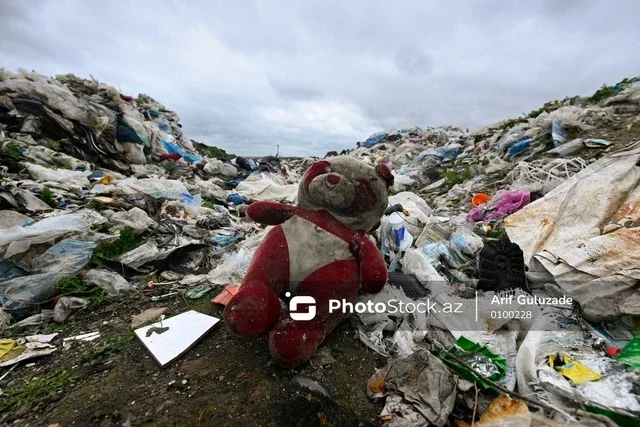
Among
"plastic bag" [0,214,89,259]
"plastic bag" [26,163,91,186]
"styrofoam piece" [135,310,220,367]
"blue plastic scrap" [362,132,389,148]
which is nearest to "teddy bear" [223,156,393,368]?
"styrofoam piece" [135,310,220,367]

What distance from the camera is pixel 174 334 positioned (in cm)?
161

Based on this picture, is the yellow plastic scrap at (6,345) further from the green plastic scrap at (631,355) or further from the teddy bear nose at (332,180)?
the green plastic scrap at (631,355)

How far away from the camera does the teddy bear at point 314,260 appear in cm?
131

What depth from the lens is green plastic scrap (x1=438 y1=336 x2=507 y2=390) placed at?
1.27 m

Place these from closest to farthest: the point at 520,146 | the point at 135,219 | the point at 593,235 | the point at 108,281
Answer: the point at 593,235 < the point at 108,281 < the point at 135,219 < the point at 520,146

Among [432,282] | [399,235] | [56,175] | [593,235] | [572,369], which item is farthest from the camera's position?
[56,175]

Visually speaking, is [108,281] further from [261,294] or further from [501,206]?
[501,206]

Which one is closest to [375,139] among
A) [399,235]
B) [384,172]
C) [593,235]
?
[399,235]

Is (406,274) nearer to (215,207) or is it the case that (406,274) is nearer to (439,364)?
(439,364)

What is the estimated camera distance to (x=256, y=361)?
4.72 feet

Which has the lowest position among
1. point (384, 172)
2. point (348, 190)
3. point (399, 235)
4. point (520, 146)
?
point (399, 235)

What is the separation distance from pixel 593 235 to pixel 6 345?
3.26 meters

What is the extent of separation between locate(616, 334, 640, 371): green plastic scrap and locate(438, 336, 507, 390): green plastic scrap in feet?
1.33

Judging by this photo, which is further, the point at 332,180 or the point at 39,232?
the point at 39,232
